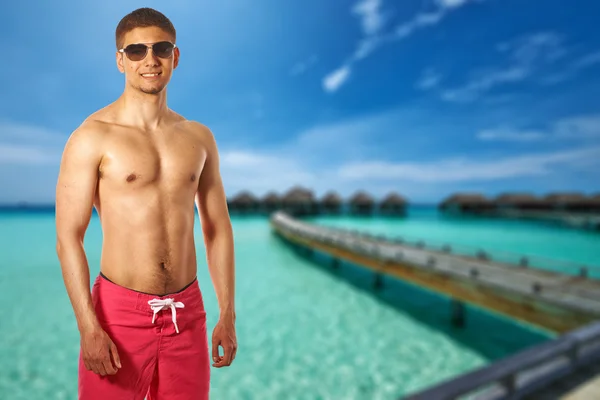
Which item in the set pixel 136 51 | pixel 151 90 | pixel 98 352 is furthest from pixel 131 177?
pixel 98 352

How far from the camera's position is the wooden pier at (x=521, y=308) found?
2969 mm

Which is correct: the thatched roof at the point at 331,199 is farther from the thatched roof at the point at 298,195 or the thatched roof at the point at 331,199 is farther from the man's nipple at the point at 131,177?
the man's nipple at the point at 131,177

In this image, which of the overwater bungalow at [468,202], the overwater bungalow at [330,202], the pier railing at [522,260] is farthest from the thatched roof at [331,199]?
the pier railing at [522,260]

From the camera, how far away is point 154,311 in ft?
3.20

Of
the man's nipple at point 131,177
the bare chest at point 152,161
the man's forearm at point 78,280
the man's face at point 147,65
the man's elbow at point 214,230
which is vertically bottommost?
the man's forearm at point 78,280

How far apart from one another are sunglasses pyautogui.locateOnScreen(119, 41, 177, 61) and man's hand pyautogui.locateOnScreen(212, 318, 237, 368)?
89cm

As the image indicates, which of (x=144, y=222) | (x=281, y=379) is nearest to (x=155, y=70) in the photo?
(x=144, y=222)

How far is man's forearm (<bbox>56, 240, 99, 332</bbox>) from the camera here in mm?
869

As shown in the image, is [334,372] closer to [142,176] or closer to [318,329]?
[318,329]

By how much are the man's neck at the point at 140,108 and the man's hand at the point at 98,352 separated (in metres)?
0.61

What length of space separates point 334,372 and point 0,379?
5.52 m

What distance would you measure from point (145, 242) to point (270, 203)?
57860 mm

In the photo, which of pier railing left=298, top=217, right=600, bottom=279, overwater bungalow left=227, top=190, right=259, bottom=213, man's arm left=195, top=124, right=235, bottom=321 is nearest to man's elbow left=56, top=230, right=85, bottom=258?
man's arm left=195, top=124, right=235, bottom=321

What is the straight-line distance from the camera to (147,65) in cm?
94
